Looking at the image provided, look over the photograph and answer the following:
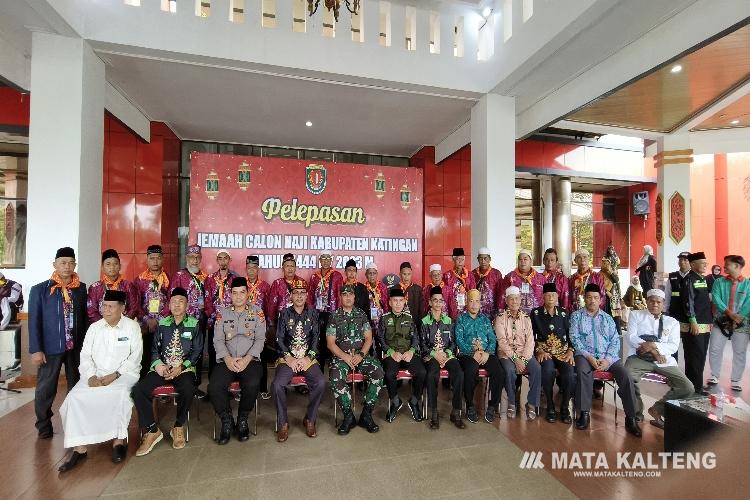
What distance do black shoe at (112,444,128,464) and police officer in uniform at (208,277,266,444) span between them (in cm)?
63

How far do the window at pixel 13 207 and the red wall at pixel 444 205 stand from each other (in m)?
8.03

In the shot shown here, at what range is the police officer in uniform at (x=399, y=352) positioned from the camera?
3.32 meters

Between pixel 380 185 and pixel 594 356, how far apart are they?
12.3ft

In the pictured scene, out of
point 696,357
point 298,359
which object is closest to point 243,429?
point 298,359

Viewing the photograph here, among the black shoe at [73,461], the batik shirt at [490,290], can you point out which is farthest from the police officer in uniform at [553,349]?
the black shoe at [73,461]

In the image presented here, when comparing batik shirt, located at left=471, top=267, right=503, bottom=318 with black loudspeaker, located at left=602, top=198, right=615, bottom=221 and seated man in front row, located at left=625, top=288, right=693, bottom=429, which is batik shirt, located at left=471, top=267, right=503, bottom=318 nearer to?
seated man in front row, located at left=625, top=288, right=693, bottom=429

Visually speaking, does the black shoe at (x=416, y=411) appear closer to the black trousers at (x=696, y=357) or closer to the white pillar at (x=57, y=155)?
the black trousers at (x=696, y=357)

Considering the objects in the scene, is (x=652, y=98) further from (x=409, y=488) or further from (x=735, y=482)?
(x=409, y=488)

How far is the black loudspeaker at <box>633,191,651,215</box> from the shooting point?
10.6 metres

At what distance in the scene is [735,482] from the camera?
2.05m

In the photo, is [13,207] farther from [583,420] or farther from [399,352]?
[583,420]

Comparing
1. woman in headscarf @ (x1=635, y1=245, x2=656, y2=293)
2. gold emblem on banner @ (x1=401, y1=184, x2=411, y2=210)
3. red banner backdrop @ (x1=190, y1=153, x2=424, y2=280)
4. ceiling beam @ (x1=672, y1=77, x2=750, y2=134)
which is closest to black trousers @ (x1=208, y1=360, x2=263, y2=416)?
red banner backdrop @ (x1=190, y1=153, x2=424, y2=280)

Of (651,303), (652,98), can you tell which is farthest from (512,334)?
(652,98)

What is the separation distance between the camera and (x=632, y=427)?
305cm
